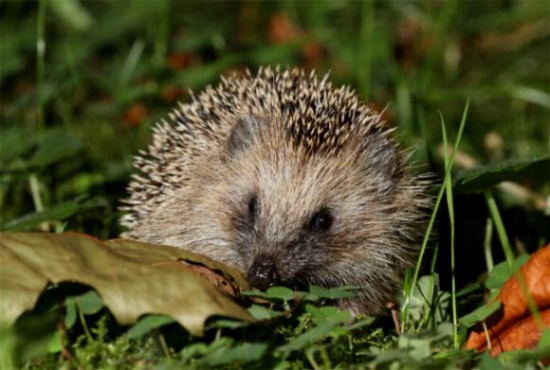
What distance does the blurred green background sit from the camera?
3553 millimetres

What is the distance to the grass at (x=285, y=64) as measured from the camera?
1962mm

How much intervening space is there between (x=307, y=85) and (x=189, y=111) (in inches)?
16.0

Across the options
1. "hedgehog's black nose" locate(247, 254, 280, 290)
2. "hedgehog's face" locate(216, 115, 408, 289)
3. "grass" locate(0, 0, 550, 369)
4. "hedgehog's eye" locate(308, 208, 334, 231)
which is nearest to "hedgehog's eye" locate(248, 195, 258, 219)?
"hedgehog's face" locate(216, 115, 408, 289)

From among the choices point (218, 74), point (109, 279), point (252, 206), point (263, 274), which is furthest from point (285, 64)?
point (109, 279)

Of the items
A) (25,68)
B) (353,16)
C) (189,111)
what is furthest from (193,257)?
(353,16)

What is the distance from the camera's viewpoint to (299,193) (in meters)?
2.69

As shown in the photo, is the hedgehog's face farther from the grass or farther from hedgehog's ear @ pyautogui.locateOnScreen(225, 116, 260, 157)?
the grass

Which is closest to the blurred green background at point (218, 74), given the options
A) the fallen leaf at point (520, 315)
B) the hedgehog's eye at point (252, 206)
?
the hedgehog's eye at point (252, 206)

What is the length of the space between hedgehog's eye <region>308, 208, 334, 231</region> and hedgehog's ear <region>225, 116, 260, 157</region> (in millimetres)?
307

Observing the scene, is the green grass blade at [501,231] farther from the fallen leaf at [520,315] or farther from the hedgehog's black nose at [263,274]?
the hedgehog's black nose at [263,274]

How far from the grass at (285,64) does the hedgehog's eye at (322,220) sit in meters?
0.29

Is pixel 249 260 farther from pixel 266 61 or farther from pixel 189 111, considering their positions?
pixel 266 61

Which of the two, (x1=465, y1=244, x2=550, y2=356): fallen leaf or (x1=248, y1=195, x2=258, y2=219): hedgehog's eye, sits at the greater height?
(x1=248, y1=195, x2=258, y2=219): hedgehog's eye

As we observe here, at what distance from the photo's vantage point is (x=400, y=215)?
2.83 meters
